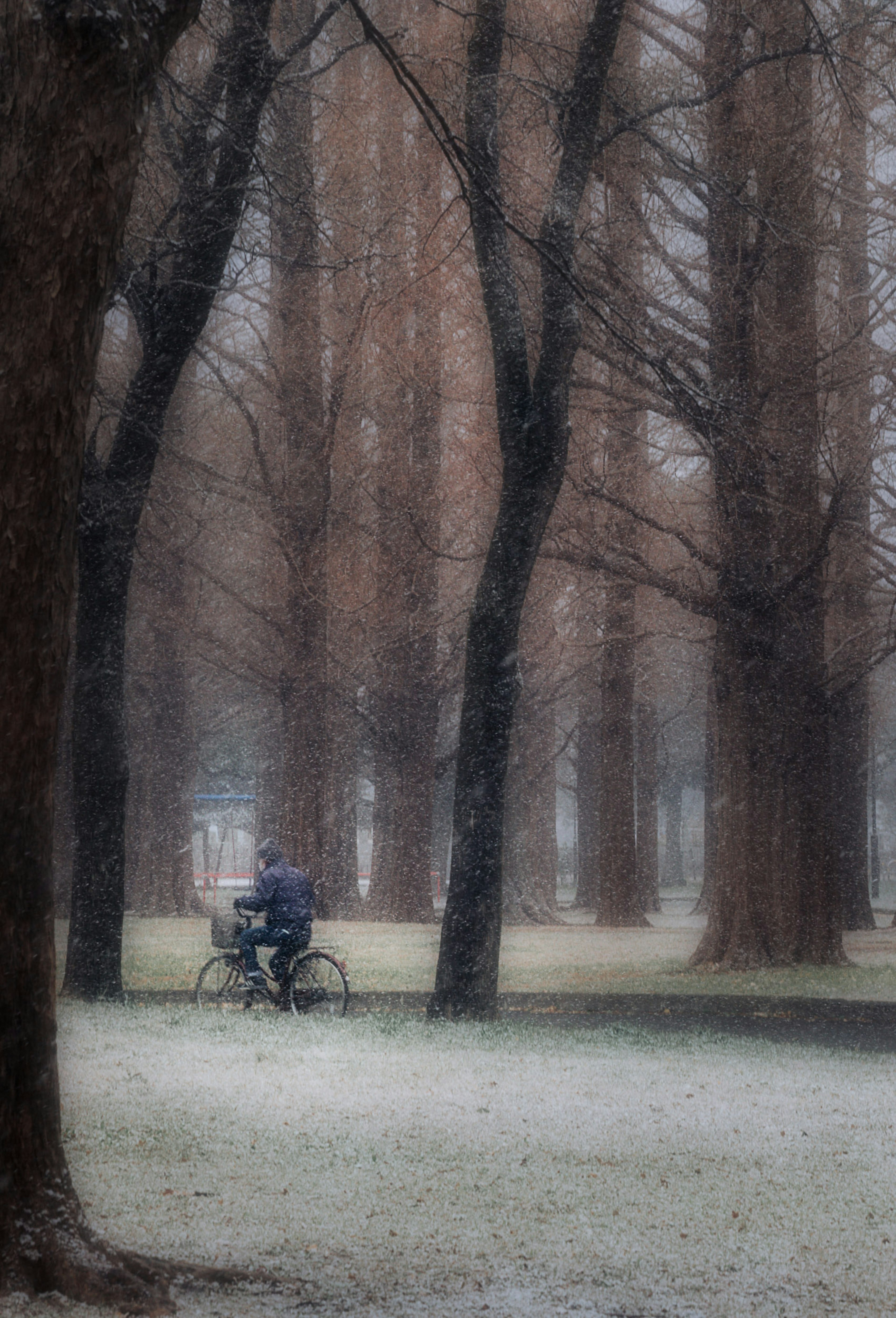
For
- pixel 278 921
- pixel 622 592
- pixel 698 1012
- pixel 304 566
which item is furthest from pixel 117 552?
pixel 304 566

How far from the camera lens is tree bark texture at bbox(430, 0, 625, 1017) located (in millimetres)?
11867

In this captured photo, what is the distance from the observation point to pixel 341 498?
2689 centimetres

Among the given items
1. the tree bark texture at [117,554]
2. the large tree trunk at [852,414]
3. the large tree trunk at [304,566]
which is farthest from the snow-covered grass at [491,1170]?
the large tree trunk at [304,566]

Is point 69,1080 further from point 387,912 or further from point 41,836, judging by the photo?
point 387,912

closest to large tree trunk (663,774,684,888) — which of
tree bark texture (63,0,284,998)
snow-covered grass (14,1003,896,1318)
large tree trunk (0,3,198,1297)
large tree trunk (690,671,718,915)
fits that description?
large tree trunk (690,671,718,915)

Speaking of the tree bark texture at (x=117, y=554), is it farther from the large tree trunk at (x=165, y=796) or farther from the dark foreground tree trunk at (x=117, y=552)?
the large tree trunk at (x=165, y=796)

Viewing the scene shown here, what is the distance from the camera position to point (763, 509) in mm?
17203

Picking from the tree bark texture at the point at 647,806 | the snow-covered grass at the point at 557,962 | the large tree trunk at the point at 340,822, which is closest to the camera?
the snow-covered grass at the point at 557,962

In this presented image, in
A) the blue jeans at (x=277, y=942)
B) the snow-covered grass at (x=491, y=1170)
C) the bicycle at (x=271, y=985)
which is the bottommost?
the snow-covered grass at (x=491, y=1170)

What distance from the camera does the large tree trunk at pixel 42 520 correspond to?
408 cm

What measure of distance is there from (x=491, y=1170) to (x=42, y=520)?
3902 mm

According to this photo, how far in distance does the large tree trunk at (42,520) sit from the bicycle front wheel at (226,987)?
799cm

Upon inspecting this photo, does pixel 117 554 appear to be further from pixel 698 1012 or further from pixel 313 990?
pixel 698 1012

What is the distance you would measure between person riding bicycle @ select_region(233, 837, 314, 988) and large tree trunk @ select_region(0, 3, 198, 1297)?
769 cm
